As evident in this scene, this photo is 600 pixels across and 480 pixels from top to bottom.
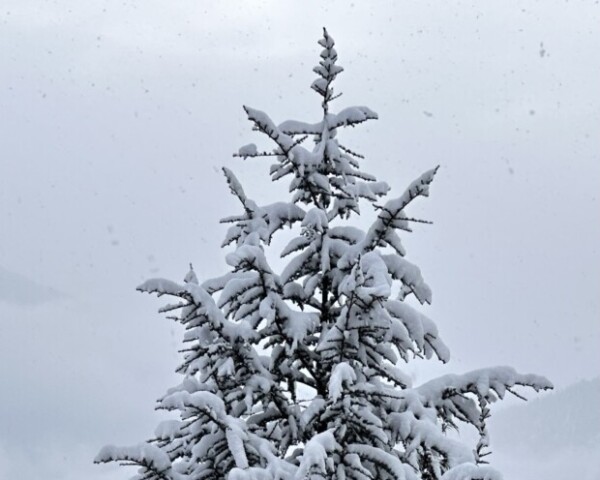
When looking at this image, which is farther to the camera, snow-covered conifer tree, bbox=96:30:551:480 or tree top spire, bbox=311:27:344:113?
tree top spire, bbox=311:27:344:113

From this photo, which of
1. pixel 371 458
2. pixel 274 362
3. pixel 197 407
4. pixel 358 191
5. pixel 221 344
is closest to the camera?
pixel 197 407

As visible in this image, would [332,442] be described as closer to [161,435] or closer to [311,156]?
[161,435]

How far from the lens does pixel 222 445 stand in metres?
8.34

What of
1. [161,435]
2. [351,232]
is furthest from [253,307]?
[161,435]

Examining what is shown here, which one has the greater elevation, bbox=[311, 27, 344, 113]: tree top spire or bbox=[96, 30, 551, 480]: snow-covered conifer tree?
bbox=[311, 27, 344, 113]: tree top spire

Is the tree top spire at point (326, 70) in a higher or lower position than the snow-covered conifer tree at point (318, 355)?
higher

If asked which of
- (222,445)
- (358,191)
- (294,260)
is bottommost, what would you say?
(222,445)

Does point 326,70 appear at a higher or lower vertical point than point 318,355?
higher

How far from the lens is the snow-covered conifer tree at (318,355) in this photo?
7.93 metres

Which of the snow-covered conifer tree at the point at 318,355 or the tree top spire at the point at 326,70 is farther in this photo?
the tree top spire at the point at 326,70

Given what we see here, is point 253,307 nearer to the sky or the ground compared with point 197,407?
nearer to the sky

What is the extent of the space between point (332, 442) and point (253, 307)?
264cm

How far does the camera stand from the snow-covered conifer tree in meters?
7.93

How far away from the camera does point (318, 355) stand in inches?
387
